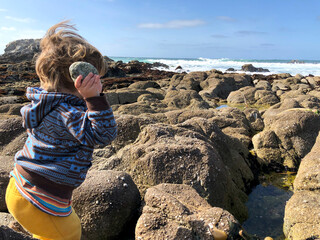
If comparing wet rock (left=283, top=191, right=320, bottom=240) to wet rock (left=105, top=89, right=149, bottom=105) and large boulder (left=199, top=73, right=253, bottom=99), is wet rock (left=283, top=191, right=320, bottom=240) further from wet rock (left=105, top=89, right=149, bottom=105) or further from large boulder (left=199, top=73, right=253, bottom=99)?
large boulder (left=199, top=73, right=253, bottom=99)

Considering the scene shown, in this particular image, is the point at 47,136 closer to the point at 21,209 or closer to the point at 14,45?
the point at 21,209

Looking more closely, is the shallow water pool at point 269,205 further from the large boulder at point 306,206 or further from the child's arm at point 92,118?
the child's arm at point 92,118

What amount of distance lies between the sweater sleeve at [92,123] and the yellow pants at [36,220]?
2.19ft

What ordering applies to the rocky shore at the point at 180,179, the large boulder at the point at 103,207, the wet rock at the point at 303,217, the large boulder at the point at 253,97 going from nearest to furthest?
the rocky shore at the point at 180,179 < the large boulder at the point at 103,207 < the wet rock at the point at 303,217 < the large boulder at the point at 253,97

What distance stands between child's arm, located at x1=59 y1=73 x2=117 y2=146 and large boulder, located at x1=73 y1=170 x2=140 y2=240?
1.60 m

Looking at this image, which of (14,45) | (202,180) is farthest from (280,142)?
(14,45)

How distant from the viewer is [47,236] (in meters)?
2.07

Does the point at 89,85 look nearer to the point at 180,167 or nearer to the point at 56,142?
the point at 56,142

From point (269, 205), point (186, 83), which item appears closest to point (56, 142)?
point (269, 205)

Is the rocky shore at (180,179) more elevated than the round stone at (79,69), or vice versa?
the round stone at (79,69)

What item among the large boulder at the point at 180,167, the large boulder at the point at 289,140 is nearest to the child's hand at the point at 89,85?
the large boulder at the point at 180,167

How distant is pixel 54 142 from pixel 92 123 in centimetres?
36

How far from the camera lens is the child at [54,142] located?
191 centimetres

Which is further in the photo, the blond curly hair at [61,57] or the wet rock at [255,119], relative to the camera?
the wet rock at [255,119]
